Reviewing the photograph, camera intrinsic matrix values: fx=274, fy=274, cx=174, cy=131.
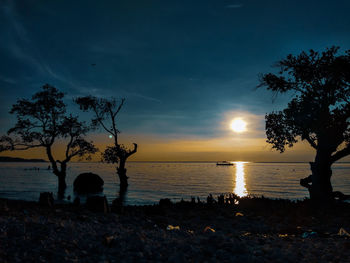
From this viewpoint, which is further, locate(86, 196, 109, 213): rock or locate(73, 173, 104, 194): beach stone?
locate(73, 173, 104, 194): beach stone

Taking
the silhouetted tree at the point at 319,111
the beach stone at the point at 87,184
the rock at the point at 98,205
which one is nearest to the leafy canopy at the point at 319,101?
the silhouetted tree at the point at 319,111

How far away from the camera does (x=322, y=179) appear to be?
1948 cm

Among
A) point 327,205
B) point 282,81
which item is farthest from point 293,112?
point 327,205

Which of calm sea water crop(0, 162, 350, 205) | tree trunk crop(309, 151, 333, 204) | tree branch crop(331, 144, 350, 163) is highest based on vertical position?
tree branch crop(331, 144, 350, 163)

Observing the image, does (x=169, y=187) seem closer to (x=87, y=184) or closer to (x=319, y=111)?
(x=87, y=184)

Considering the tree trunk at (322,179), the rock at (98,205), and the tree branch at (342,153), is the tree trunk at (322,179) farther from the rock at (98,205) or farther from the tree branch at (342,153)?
the rock at (98,205)

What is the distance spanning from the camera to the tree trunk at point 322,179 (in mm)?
19219

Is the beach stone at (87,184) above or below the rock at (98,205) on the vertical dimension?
below

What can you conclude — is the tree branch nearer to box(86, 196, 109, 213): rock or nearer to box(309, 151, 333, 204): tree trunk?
box(309, 151, 333, 204): tree trunk

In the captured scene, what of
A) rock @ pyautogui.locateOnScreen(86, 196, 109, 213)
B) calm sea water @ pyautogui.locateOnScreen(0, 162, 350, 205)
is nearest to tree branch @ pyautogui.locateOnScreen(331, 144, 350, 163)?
rock @ pyautogui.locateOnScreen(86, 196, 109, 213)

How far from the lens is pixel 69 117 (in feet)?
124

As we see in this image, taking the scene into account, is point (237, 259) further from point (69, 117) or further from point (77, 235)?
point (69, 117)

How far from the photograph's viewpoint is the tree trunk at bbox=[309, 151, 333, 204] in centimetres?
1922

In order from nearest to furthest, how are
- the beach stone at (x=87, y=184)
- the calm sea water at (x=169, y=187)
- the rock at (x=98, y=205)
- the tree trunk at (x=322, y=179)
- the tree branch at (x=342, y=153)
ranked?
1. the rock at (x=98, y=205)
2. the tree branch at (x=342, y=153)
3. the tree trunk at (x=322, y=179)
4. the calm sea water at (x=169, y=187)
5. the beach stone at (x=87, y=184)
